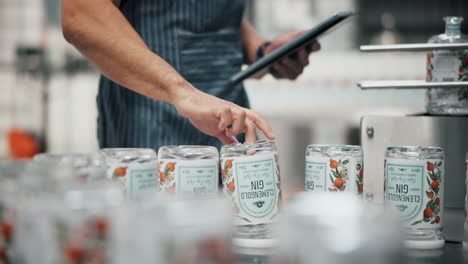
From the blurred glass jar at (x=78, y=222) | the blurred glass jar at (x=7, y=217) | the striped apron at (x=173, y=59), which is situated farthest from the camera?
the striped apron at (x=173, y=59)

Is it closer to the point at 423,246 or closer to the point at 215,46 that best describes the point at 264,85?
the point at 215,46

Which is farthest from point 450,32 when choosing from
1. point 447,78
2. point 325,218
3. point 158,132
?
point 325,218

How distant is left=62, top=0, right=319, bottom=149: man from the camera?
1.26 meters

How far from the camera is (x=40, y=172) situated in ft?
2.68

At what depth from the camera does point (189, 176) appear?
101 centimetres

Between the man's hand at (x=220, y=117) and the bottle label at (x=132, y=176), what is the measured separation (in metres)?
0.18

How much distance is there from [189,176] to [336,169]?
26 cm

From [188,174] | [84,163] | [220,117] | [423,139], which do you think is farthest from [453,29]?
[84,163]

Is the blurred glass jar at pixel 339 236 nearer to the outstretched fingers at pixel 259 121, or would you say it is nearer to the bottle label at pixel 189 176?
the bottle label at pixel 189 176

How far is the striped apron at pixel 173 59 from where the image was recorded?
1501 millimetres

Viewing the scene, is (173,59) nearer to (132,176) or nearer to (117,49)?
(117,49)

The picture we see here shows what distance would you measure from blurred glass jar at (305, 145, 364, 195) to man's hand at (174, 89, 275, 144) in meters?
0.12

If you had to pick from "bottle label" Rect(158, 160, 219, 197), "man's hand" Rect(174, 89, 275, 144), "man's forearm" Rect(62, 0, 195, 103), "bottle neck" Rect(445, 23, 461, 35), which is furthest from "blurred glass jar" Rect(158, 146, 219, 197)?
"bottle neck" Rect(445, 23, 461, 35)

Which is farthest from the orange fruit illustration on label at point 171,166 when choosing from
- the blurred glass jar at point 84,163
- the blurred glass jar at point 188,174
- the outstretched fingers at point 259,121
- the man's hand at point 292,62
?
the man's hand at point 292,62
